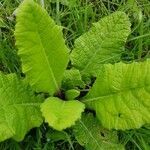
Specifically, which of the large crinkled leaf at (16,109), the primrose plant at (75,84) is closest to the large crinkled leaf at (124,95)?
the primrose plant at (75,84)

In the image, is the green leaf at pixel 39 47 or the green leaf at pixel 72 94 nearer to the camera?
the green leaf at pixel 39 47

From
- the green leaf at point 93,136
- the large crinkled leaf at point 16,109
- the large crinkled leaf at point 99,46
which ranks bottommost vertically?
the green leaf at point 93,136

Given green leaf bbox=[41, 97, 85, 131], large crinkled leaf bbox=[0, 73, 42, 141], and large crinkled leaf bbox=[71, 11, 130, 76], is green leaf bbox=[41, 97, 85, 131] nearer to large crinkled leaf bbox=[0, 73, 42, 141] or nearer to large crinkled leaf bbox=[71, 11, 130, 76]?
large crinkled leaf bbox=[0, 73, 42, 141]

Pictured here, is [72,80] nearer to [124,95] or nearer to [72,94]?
[72,94]

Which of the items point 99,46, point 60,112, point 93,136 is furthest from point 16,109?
point 99,46

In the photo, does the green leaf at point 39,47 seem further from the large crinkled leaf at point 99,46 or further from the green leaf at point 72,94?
the large crinkled leaf at point 99,46

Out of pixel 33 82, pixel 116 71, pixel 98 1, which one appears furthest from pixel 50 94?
pixel 98 1

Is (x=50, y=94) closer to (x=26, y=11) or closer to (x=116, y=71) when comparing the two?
(x=116, y=71)

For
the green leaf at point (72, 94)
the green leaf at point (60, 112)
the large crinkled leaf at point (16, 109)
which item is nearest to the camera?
the green leaf at point (60, 112)
